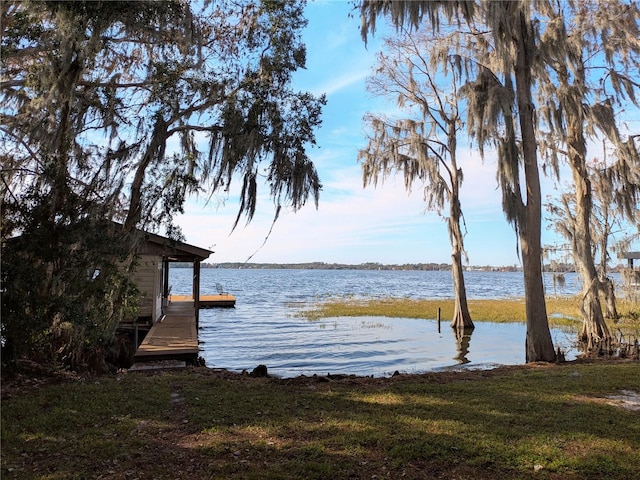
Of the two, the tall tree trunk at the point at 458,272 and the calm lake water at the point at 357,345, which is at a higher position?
the tall tree trunk at the point at 458,272

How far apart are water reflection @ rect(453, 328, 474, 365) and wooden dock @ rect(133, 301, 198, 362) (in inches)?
286

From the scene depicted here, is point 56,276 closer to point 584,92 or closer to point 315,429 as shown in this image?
point 315,429

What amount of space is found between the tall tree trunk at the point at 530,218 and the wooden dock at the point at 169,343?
8.19 meters

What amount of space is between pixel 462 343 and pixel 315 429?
1217 centimetres

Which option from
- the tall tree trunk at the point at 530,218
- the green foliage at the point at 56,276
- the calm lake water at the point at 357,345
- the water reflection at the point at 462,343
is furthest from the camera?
the water reflection at the point at 462,343

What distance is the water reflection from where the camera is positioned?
506 inches

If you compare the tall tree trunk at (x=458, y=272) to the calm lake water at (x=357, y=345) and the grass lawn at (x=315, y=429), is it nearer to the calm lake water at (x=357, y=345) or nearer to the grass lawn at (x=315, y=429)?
the calm lake water at (x=357, y=345)

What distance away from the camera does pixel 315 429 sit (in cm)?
498

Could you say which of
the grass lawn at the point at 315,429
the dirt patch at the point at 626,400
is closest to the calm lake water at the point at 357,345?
the grass lawn at the point at 315,429

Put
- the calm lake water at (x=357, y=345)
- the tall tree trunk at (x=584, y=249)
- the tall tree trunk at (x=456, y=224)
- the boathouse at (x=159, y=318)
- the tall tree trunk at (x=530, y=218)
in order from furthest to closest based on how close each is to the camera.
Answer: the tall tree trunk at (x=456, y=224) < the tall tree trunk at (x=584, y=249) < the calm lake water at (x=357, y=345) < the tall tree trunk at (x=530, y=218) < the boathouse at (x=159, y=318)

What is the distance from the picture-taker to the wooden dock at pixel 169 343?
10.2 m

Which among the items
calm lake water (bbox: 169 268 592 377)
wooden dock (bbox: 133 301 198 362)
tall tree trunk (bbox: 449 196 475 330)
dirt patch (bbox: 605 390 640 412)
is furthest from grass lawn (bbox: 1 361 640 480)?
tall tree trunk (bbox: 449 196 475 330)

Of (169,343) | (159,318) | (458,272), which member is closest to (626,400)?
(169,343)

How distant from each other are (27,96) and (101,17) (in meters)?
3.05
